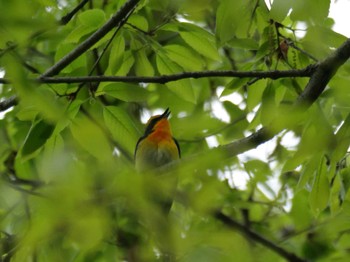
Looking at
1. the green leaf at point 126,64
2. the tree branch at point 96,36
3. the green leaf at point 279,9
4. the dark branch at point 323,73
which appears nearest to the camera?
the green leaf at point 279,9

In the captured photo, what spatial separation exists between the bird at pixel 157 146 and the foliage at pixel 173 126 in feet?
0.97

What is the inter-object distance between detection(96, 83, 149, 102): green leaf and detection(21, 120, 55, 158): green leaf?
32 cm

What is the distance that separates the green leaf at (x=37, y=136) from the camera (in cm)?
260

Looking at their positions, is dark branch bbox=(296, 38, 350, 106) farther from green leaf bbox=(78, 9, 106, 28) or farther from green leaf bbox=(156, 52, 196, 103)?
green leaf bbox=(78, 9, 106, 28)

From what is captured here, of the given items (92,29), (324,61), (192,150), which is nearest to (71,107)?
(92,29)

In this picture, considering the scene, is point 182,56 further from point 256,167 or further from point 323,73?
point 256,167

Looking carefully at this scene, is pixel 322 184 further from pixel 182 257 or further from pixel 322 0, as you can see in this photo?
pixel 182 257

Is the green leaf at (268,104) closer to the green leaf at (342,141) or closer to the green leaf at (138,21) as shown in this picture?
the green leaf at (342,141)

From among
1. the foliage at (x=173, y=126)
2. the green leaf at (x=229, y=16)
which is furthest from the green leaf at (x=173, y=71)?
the green leaf at (x=229, y=16)

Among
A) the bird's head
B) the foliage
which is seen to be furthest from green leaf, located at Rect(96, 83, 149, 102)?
the bird's head

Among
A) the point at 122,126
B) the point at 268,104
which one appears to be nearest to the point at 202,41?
the point at 268,104

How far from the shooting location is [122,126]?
2.80 meters

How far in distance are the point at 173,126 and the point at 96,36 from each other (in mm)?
952

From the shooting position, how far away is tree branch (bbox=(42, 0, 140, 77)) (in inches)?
108
